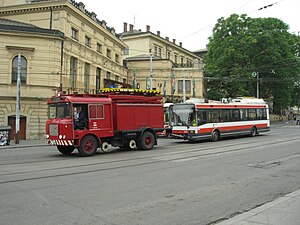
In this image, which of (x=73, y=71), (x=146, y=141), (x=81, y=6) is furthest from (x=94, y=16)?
(x=146, y=141)

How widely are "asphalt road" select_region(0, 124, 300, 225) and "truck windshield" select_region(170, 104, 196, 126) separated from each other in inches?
373

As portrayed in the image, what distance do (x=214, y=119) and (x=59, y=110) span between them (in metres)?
12.3

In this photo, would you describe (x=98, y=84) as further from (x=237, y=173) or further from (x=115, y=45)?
(x=237, y=173)

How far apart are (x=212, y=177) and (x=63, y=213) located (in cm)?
500

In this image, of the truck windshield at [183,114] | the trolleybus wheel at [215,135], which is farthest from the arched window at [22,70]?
the trolleybus wheel at [215,135]

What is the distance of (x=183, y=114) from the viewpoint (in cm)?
2270

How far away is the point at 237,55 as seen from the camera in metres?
46.4

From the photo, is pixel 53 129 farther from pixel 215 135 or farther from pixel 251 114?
pixel 251 114

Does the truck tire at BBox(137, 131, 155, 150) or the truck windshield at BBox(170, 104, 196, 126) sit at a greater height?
the truck windshield at BBox(170, 104, 196, 126)

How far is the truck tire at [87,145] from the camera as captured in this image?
15.0 m

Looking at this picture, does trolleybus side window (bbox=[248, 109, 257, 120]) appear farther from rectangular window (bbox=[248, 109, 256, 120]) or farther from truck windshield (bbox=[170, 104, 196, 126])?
truck windshield (bbox=[170, 104, 196, 126])

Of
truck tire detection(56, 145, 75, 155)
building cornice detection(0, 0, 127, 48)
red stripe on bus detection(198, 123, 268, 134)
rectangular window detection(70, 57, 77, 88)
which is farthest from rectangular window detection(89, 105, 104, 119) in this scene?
building cornice detection(0, 0, 127, 48)

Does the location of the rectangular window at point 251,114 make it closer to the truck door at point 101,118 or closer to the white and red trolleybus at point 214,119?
the white and red trolleybus at point 214,119

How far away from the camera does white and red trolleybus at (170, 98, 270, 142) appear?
73.3ft
